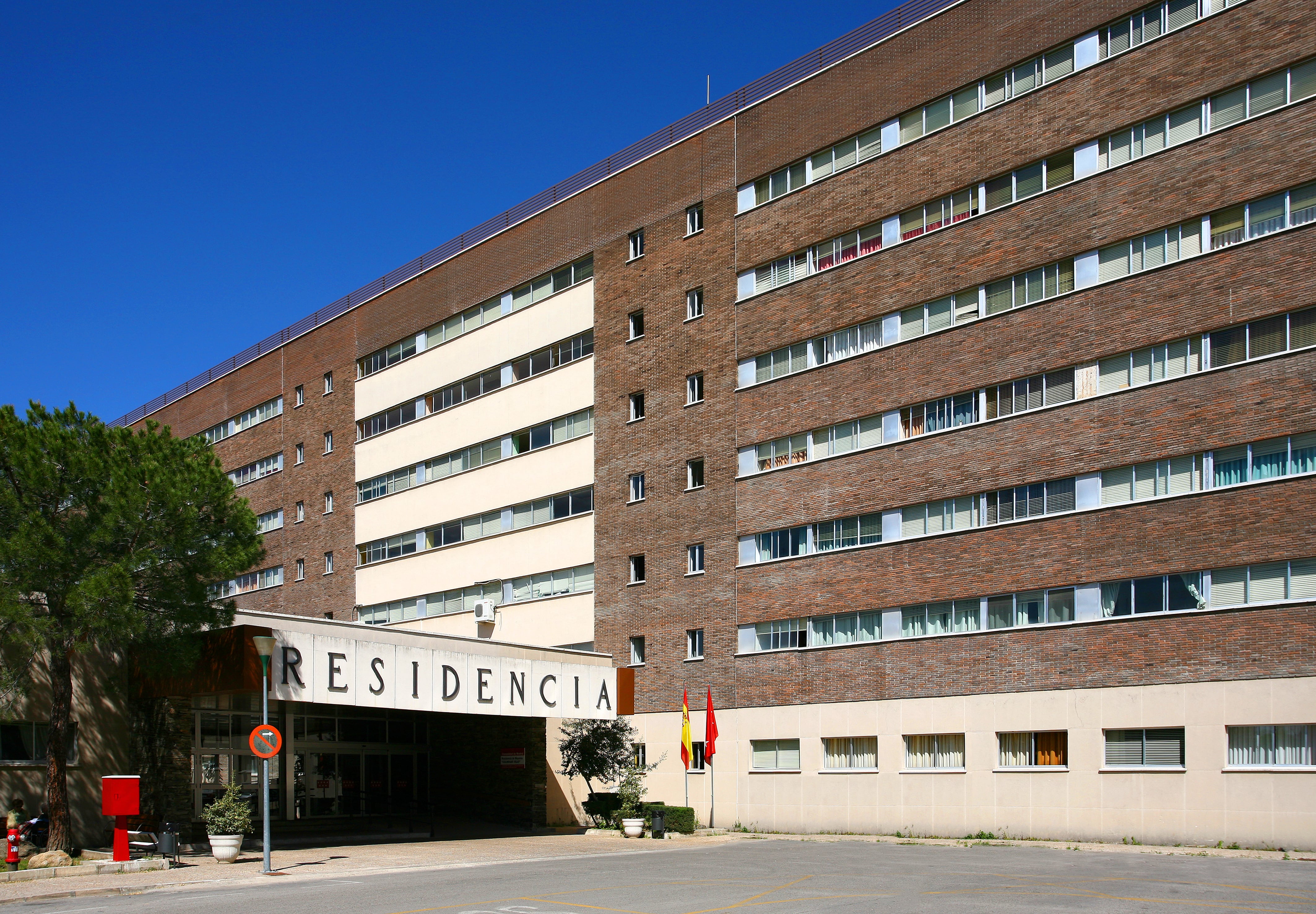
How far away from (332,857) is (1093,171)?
26288 mm

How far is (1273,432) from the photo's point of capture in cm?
2994

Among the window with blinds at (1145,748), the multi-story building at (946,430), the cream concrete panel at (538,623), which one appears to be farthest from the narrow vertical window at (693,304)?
the window with blinds at (1145,748)

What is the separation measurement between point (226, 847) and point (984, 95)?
93.9 feet

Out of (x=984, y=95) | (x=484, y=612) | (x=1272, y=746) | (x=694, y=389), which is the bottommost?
(x=1272, y=746)

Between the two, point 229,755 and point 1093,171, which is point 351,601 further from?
point 1093,171

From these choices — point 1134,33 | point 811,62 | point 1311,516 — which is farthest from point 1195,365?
point 811,62

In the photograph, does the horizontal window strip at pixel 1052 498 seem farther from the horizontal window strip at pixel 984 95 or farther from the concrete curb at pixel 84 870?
the concrete curb at pixel 84 870

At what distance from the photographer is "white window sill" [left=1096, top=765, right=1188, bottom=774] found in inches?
1202

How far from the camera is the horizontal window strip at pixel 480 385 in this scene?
163 ft

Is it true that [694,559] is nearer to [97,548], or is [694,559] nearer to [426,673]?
[426,673]

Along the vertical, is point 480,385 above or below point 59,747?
above

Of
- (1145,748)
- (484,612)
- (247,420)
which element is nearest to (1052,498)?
(1145,748)

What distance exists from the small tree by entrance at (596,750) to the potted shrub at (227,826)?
13649mm

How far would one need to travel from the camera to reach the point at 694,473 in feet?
145
